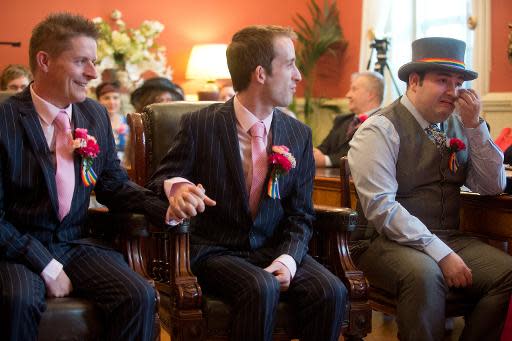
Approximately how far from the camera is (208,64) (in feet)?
21.7

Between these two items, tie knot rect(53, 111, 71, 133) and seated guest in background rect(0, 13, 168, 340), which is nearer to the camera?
seated guest in background rect(0, 13, 168, 340)

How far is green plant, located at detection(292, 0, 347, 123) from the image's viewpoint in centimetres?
640

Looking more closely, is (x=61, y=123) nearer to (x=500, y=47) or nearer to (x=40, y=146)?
(x=40, y=146)

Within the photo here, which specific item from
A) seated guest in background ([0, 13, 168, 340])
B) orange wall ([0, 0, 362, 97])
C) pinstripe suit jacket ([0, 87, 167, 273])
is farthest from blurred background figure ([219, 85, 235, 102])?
pinstripe suit jacket ([0, 87, 167, 273])

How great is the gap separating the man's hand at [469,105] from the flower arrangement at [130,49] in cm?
380

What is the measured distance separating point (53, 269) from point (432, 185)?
1.41 meters

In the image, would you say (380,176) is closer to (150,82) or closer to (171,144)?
(171,144)

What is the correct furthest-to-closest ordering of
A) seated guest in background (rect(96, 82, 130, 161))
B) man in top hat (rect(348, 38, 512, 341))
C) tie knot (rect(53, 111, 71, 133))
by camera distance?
seated guest in background (rect(96, 82, 130, 161)) < man in top hat (rect(348, 38, 512, 341)) < tie knot (rect(53, 111, 71, 133))

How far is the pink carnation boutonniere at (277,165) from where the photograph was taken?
97.2 inches

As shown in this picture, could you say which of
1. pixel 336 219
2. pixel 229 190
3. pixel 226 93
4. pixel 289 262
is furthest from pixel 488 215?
pixel 226 93

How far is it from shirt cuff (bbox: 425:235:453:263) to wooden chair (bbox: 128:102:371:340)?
0.32m

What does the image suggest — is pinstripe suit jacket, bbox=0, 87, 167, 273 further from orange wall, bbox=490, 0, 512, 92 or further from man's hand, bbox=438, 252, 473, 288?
orange wall, bbox=490, 0, 512, 92

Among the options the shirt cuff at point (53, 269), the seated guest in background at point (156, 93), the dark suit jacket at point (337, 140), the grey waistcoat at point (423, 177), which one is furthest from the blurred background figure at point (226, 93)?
the shirt cuff at point (53, 269)


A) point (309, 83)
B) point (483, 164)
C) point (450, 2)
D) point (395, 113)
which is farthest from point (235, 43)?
point (309, 83)
